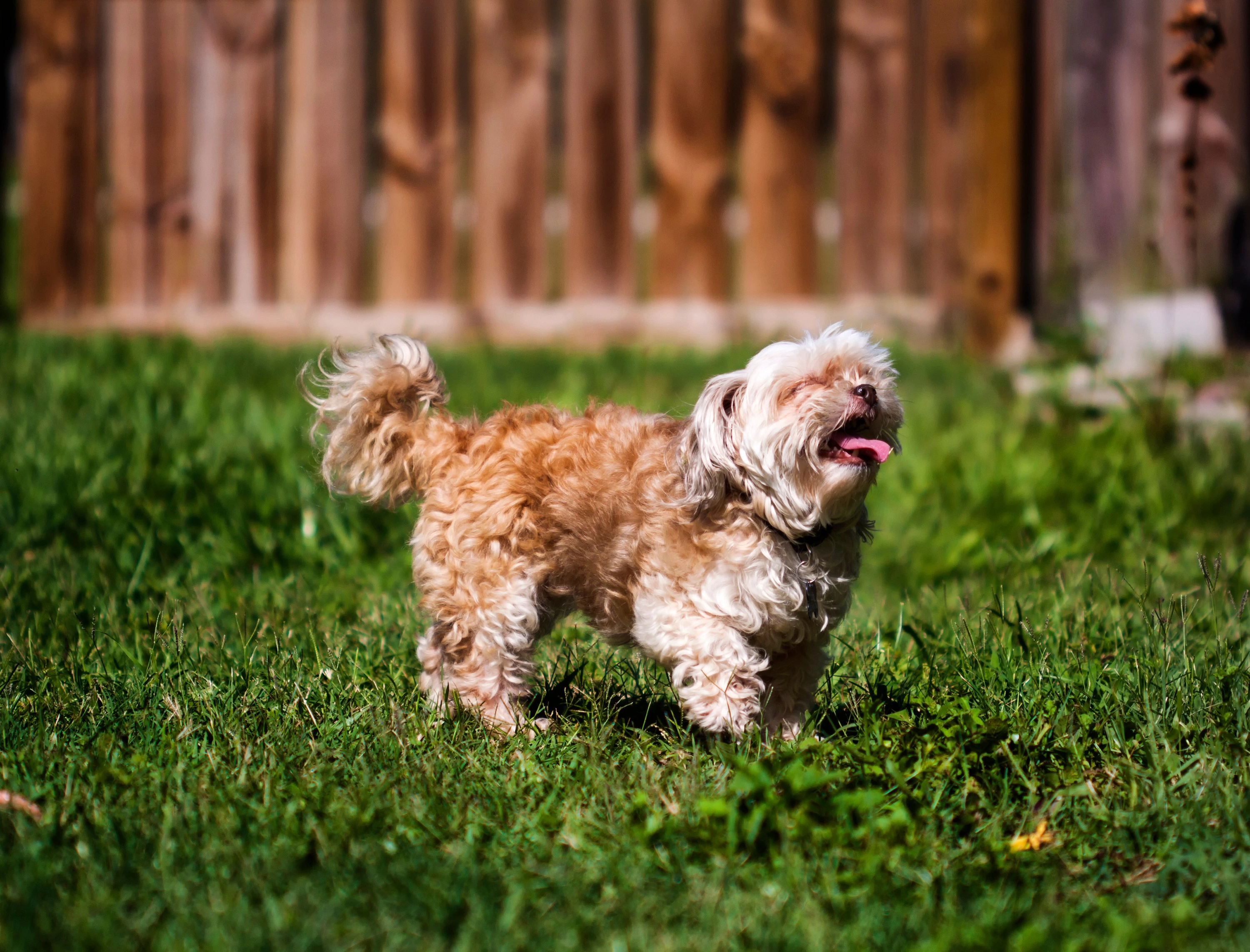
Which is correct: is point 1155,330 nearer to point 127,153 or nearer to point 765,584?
point 765,584

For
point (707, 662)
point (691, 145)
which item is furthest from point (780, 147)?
point (707, 662)

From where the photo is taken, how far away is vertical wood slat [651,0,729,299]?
698 cm

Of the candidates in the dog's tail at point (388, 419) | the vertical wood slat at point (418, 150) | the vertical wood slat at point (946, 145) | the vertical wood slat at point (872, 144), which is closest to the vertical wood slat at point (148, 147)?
the vertical wood slat at point (418, 150)

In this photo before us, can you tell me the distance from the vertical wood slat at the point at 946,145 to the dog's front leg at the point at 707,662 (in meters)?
4.54

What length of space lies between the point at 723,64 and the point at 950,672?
4.58 m

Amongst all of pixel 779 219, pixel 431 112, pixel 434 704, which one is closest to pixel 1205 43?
pixel 779 219

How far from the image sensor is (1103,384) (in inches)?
236

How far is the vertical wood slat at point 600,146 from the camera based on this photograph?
7082 millimetres

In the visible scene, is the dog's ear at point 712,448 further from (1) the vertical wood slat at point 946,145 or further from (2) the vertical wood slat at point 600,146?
(1) the vertical wood slat at point 946,145

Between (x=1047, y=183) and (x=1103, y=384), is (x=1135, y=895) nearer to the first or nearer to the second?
(x=1103, y=384)

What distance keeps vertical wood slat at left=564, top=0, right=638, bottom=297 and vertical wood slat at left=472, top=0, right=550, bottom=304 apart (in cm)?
17

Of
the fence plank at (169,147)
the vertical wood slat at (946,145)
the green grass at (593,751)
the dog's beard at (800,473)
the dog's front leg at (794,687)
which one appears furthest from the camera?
the fence plank at (169,147)

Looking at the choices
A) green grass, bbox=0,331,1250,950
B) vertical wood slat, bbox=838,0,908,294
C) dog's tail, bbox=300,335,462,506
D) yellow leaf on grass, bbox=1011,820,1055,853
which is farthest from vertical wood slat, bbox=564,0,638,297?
yellow leaf on grass, bbox=1011,820,1055,853

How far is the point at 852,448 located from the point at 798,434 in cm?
14
